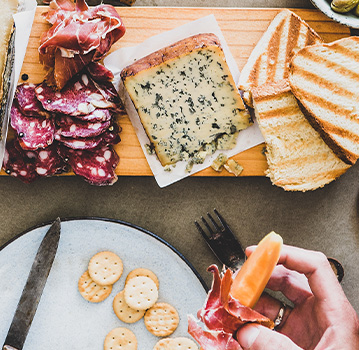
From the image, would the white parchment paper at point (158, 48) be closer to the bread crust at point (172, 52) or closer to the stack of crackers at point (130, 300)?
the bread crust at point (172, 52)

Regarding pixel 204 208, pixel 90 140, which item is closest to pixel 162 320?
pixel 204 208

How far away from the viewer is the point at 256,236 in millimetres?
1528

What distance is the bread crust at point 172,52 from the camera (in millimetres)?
1346

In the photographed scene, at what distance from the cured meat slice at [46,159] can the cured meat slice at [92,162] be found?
26mm

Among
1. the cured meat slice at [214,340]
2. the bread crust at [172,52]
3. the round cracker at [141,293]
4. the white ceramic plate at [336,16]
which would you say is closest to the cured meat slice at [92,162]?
the bread crust at [172,52]

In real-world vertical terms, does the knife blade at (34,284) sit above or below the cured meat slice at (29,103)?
below

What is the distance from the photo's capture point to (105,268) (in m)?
1.44

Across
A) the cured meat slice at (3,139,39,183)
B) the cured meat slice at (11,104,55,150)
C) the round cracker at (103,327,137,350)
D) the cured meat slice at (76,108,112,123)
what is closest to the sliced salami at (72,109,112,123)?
the cured meat slice at (76,108,112,123)

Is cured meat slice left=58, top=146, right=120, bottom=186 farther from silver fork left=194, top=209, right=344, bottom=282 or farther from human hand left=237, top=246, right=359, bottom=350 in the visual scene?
human hand left=237, top=246, right=359, bottom=350

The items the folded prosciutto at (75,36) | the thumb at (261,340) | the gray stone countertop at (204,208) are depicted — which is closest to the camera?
the thumb at (261,340)

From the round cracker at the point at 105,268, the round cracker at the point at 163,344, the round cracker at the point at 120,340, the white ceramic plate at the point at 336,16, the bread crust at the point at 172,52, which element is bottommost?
the round cracker at the point at 120,340

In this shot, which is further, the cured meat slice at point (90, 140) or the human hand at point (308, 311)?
the cured meat slice at point (90, 140)

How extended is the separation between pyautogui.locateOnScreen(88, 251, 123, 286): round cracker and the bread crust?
0.59m

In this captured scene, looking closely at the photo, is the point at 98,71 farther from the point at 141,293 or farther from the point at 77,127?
the point at 141,293
